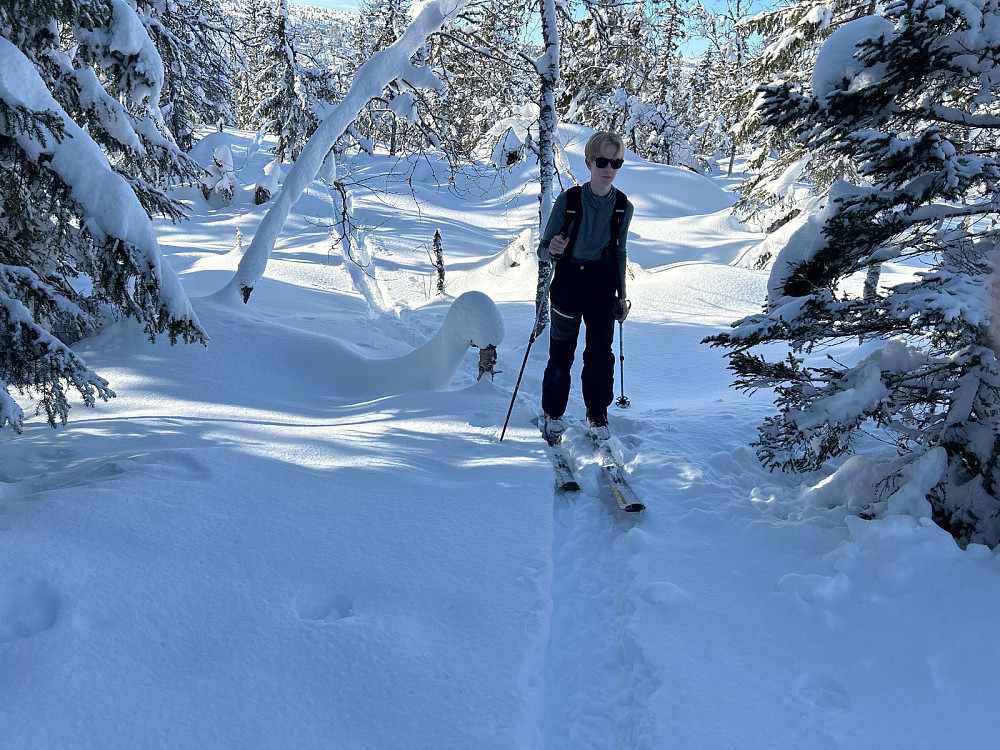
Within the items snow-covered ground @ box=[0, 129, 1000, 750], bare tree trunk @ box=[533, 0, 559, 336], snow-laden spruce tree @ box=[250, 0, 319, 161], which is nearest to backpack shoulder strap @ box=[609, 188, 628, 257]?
snow-covered ground @ box=[0, 129, 1000, 750]

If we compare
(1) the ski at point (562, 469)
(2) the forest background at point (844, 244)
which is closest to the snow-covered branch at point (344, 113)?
(2) the forest background at point (844, 244)

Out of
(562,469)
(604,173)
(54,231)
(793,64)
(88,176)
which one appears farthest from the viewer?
(793,64)

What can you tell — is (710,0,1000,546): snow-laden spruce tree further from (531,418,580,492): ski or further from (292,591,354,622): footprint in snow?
(292,591,354,622): footprint in snow

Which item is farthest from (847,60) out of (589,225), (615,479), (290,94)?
(290,94)

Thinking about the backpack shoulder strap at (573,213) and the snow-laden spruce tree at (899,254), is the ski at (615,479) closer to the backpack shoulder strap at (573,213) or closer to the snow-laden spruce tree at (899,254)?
the snow-laden spruce tree at (899,254)

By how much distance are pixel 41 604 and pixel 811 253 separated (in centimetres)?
414

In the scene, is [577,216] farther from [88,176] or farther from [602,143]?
[88,176]

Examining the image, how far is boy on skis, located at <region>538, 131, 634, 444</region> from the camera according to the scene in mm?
4352

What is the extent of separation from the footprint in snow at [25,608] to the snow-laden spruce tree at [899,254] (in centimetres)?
337

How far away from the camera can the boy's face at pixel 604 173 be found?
415 centimetres

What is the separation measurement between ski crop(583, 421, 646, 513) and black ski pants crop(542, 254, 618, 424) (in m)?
0.30

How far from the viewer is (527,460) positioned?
4.64 metres

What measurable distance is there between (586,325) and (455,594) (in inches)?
98.2

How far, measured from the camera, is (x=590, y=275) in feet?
14.9
